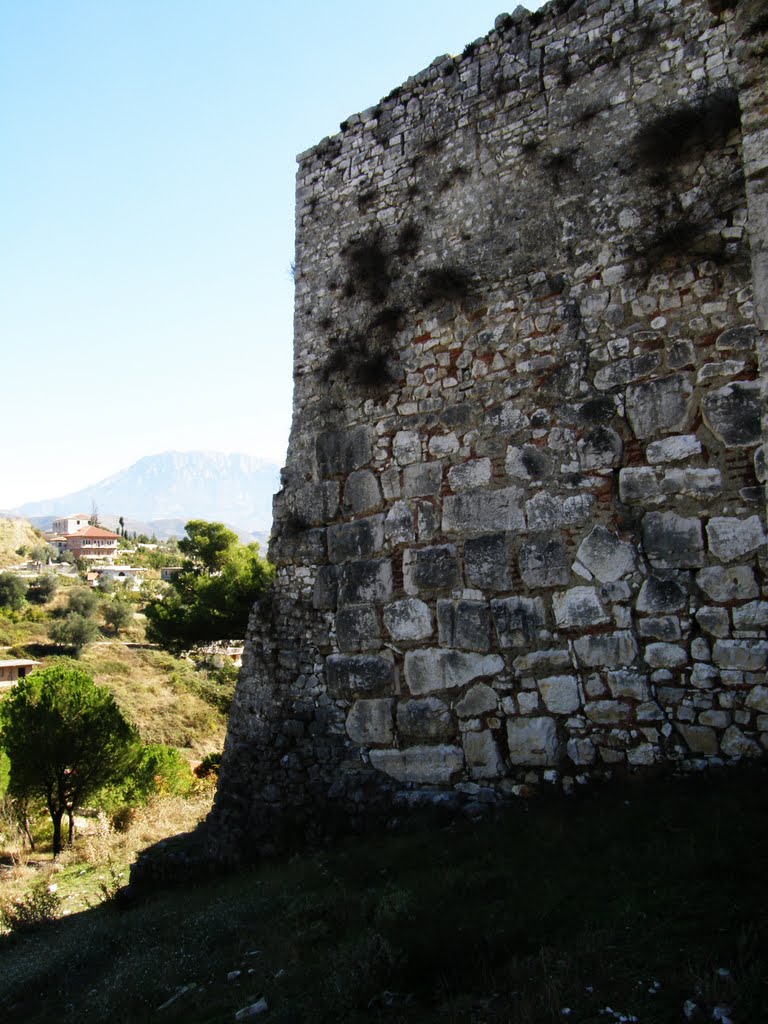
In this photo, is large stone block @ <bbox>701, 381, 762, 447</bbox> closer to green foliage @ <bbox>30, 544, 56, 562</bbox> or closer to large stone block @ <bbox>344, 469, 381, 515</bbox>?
large stone block @ <bbox>344, 469, 381, 515</bbox>

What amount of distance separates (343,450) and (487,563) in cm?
193

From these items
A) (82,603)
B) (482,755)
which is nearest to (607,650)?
(482,755)

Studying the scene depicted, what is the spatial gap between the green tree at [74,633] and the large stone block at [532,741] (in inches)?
1864

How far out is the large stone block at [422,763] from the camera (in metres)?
6.19

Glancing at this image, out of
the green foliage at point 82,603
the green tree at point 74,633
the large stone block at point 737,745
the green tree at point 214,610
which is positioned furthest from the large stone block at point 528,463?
the green foliage at point 82,603

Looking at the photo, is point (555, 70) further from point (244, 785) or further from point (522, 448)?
point (244, 785)

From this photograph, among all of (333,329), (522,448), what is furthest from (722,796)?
(333,329)

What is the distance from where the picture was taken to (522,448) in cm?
616

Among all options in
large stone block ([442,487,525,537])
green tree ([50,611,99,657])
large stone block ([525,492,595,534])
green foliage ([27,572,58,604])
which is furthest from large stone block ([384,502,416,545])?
green foliage ([27,572,58,604])

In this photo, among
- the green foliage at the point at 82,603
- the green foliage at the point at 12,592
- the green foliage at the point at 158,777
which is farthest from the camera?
the green foliage at the point at 12,592

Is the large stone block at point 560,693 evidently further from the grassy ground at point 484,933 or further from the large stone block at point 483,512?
the large stone block at point 483,512

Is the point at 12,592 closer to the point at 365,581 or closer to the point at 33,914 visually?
the point at 33,914

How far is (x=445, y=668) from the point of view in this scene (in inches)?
248

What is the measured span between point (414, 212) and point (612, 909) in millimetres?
5989
